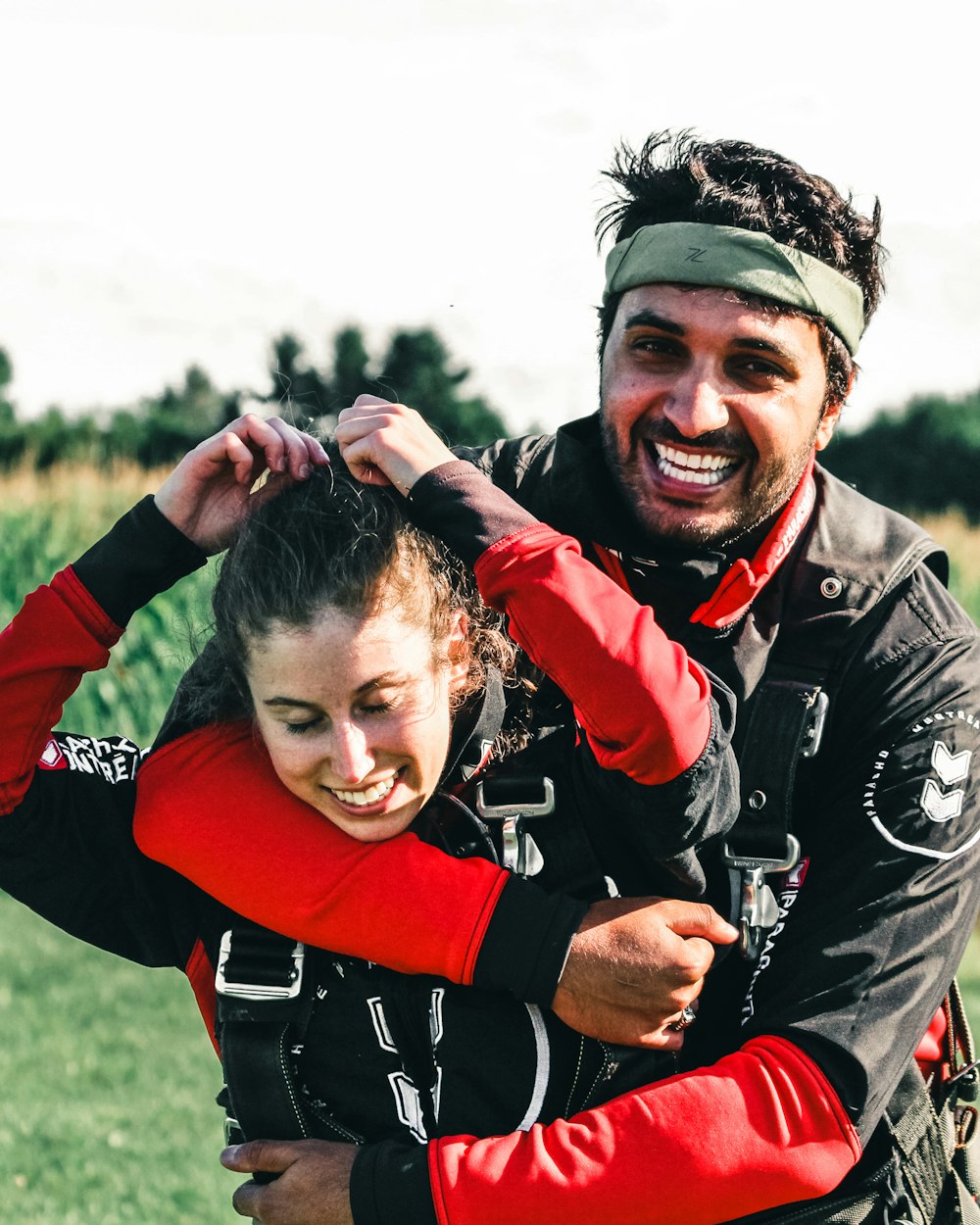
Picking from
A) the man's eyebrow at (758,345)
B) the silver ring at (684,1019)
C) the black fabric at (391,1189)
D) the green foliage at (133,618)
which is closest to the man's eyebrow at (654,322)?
the man's eyebrow at (758,345)

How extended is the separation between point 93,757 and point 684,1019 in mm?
1287

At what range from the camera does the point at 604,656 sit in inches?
93.5

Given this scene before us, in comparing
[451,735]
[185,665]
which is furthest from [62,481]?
[451,735]

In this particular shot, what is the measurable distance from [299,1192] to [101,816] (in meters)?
0.83

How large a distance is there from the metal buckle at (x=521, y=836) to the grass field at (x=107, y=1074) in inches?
38.3

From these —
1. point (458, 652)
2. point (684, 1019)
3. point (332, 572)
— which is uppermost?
point (332, 572)

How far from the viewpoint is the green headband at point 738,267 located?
9.89 ft

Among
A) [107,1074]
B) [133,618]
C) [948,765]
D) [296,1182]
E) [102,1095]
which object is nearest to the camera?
[296,1182]

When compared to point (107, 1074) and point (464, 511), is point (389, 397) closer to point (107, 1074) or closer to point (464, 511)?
point (464, 511)

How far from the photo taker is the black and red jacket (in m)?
2.46

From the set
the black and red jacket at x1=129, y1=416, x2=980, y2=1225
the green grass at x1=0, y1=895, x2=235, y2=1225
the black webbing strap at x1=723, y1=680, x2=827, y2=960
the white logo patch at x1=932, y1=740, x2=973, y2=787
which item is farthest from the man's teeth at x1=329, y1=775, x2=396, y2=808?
the green grass at x1=0, y1=895, x2=235, y2=1225

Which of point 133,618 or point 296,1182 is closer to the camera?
point 296,1182

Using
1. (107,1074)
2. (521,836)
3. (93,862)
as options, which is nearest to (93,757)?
(93,862)

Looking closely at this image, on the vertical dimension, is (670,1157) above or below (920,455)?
below
